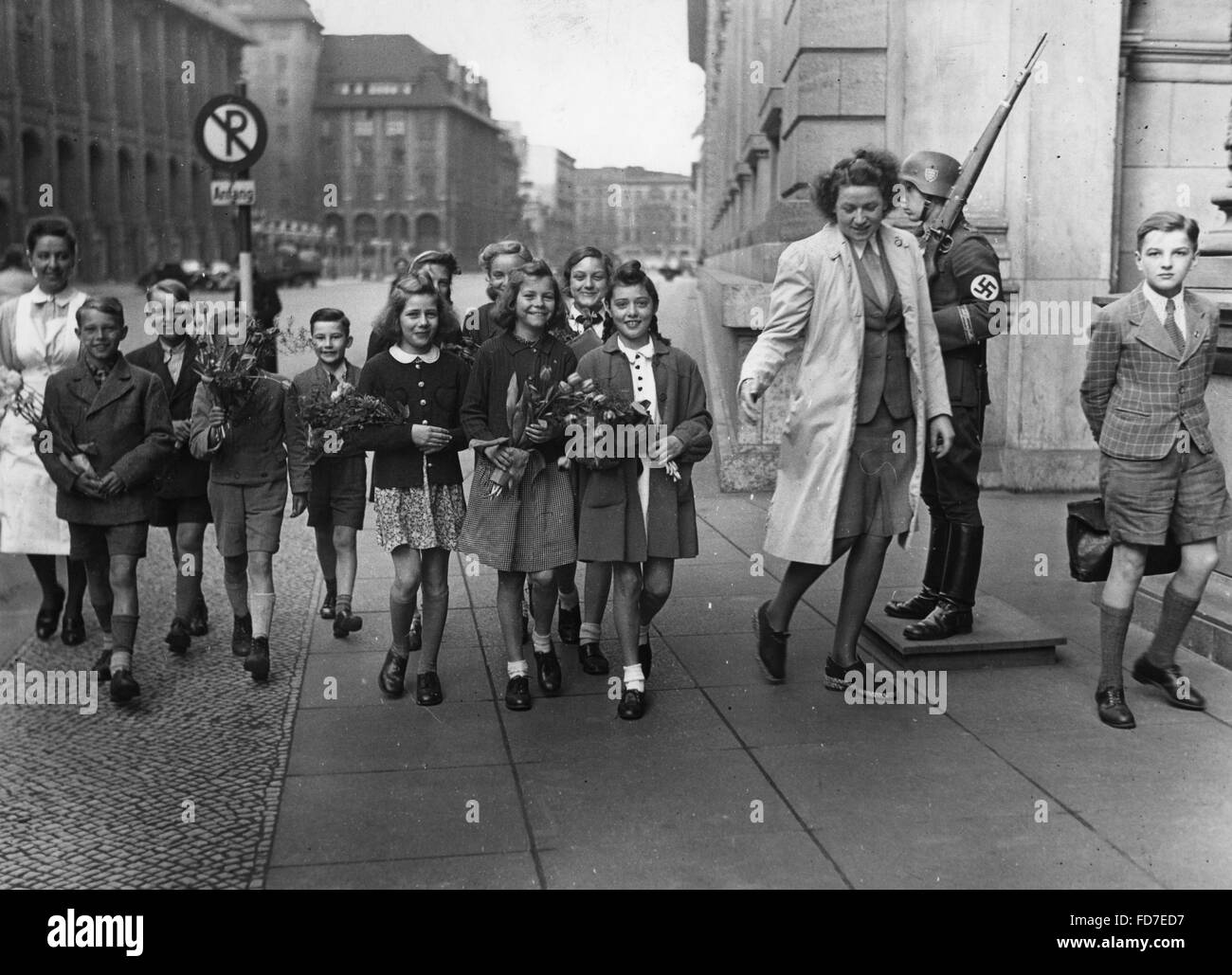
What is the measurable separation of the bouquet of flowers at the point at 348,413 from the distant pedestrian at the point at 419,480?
78 mm

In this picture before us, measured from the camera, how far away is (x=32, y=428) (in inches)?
275

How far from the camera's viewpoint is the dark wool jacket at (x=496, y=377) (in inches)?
225

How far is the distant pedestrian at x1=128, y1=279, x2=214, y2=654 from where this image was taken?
677 cm

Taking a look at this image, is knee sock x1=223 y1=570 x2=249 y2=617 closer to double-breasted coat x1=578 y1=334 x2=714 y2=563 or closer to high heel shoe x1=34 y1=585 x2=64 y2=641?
high heel shoe x1=34 y1=585 x2=64 y2=641

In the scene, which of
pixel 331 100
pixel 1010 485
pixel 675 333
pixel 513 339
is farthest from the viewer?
pixel 331 100

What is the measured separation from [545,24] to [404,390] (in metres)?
2.36

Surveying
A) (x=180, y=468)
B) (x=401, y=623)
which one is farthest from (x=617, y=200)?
(x=401, y=623)

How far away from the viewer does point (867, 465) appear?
581 centimetres

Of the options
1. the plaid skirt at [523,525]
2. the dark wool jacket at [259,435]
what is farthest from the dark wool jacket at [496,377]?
the dark wool jacket at [259,435]

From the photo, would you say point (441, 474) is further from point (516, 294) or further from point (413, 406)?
point (516, 294)

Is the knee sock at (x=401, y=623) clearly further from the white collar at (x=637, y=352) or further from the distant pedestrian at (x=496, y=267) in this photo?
the distant pedestrian at (x=496, y=267)

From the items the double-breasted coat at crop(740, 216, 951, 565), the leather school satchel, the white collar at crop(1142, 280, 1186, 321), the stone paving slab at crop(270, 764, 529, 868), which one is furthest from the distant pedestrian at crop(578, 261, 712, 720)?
the white collar at crop(1142, 280, 1186, 321)
